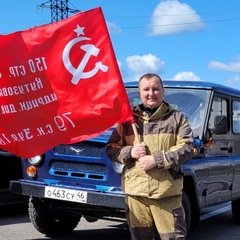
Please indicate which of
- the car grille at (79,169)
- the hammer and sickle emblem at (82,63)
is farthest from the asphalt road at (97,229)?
the hammer and sickle emblem at (82,63)

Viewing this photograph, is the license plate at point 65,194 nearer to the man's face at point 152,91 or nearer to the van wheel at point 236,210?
the man's face at point 152,91

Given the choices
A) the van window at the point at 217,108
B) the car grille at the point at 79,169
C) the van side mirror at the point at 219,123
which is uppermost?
the van window at the point at 217,108

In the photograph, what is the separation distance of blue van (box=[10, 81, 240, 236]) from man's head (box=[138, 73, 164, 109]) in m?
1.54

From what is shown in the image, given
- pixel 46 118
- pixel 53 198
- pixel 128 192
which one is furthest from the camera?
pixel 53 198

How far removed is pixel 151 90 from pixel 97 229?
3788 millimetres

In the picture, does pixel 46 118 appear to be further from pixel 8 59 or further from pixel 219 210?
pixel 219 210

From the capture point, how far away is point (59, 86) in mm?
A: 4746

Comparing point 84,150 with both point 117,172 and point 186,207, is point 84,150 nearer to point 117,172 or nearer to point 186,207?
point 117,172

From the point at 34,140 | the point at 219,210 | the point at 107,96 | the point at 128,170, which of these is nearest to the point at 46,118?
the point at 34,140

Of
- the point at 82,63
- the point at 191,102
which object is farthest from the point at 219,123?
the point at 82,63

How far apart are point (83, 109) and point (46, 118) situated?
34 centimetres

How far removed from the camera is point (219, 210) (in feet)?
32.5

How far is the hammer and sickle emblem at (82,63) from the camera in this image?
4.68 metres

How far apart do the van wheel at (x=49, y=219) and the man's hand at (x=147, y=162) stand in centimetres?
268
